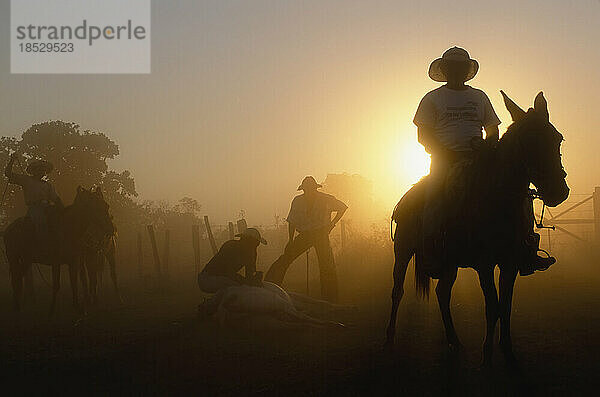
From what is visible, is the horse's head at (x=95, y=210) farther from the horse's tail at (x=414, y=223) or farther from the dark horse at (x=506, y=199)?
the dark horse at (x=506, y=199)

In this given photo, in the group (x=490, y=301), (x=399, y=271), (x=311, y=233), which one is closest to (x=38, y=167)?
(x=311, y=233)

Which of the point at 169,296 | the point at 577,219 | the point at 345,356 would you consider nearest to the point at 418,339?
the point at 345,356

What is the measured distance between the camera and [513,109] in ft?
18.8

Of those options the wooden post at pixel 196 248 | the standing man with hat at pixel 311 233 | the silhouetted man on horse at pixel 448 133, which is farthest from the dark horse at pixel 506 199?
the wooden post at pixel 196 248

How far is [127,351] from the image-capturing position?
755 centimetres

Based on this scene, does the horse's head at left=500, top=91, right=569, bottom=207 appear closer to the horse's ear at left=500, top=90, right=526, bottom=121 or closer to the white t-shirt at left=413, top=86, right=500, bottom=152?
the horse's ear at left=500, top=90, right=526, bottom=121

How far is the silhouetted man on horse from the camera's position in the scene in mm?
A: 6363

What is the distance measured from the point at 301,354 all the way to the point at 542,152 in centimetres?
339

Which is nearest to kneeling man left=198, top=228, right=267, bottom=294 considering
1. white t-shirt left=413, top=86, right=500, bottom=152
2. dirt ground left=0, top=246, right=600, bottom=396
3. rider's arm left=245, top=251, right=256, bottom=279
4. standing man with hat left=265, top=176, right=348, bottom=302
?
rider's arm left=245, top=251, right=256, bottom=279

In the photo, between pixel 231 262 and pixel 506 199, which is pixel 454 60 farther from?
pixel 231 262

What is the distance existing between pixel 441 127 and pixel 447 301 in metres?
2.15

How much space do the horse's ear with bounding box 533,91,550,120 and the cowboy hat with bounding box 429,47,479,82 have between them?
163 centimetres

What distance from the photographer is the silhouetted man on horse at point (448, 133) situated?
6.36 metres

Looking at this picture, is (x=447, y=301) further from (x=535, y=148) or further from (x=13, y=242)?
(x=13, y=242)
